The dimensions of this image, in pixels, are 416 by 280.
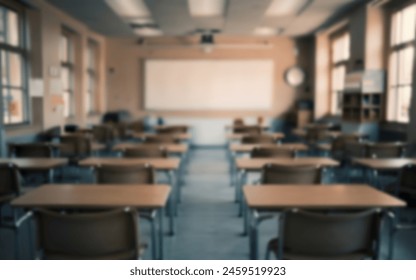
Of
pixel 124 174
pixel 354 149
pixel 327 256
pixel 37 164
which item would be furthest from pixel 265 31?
pixel 327 256

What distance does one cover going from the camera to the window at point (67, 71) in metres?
8.92

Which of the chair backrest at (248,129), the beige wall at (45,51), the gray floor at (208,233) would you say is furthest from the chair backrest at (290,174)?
the beige wall at (45,51)

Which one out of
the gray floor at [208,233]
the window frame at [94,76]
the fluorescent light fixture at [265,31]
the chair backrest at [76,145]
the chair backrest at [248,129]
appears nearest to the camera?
the gray floor at [208,233]

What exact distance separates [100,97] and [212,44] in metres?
3.41

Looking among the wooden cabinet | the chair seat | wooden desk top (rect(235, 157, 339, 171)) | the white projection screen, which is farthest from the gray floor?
the white projection screen

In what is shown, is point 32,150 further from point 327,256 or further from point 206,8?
point 206,8

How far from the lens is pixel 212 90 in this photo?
451 inches

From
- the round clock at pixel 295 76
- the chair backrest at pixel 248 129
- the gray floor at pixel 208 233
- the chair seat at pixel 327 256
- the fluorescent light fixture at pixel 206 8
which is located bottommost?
the gray floor at pixel 208 233

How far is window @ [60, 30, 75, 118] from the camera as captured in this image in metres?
8.92

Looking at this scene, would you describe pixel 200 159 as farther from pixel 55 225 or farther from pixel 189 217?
pixel 55 225

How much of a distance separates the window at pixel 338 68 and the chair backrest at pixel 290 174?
718 cm

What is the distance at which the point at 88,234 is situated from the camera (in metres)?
1.69

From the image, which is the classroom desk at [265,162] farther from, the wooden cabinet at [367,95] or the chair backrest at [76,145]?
the wooden cabinet at [367,95]

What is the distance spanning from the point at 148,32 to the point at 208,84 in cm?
219
